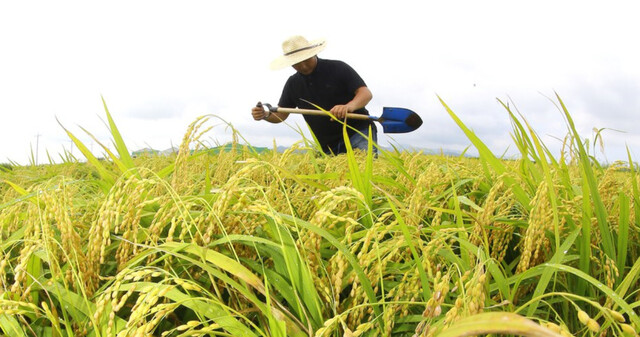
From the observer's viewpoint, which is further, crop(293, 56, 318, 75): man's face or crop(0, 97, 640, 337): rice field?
crop(293, 56, 318, 75): man's face

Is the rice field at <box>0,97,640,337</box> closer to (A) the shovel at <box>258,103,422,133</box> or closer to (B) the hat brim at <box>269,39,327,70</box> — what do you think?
(B) the hat brim at <box>269,39,327,70</box>

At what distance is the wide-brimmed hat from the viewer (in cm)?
670

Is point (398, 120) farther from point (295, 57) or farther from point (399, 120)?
point (295, 57)

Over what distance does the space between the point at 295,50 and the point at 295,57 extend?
269 millimetres

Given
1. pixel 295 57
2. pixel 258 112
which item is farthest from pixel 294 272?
pixel 295 57

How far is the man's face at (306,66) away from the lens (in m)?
6.91

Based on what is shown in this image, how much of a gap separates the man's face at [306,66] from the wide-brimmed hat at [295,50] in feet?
0.54

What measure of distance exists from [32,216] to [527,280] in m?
1.38

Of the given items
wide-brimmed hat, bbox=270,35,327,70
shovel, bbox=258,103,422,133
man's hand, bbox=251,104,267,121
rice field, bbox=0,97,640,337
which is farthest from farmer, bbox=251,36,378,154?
rice field, bbox=0,97,640,337

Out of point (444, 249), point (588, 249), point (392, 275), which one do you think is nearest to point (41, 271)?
point (392, 275)

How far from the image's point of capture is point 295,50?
A: 22.8ft

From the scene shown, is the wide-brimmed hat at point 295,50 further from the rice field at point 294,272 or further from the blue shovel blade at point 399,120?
the rice field at point 294,272

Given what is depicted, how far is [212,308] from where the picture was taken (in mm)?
905

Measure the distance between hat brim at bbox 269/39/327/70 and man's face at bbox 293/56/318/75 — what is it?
17 cm
